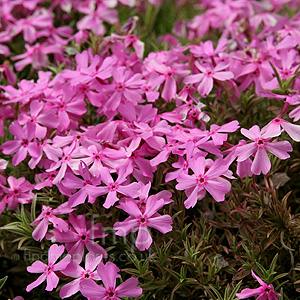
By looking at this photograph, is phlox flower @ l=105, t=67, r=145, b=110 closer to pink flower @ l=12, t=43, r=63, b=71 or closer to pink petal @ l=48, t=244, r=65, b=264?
pink petal @ l=48, t=244, r=65, b=264

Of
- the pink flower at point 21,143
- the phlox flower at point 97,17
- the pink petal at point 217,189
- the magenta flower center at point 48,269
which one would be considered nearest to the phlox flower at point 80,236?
the magenta flower center at point 48,269

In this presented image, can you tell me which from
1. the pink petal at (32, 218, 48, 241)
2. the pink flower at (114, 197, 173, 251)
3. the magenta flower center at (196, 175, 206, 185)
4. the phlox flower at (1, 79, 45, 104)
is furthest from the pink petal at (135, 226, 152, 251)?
the phlox flower at (1, 79, 45, 104)

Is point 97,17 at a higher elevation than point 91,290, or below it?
higher

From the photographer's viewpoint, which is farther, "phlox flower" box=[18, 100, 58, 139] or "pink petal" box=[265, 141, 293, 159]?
"phlox flower" box=[18, 100, 58, 139]

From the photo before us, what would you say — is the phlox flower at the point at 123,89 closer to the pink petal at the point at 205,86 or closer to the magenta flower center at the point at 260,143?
the pink petal at the point at 205,86

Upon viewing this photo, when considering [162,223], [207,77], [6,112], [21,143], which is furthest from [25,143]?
[207,77]

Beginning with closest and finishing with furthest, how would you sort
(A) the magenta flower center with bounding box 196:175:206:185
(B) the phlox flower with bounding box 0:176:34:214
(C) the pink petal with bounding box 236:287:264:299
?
(C) the pink petal with bounding box 236:287:264:299 < (A) the magenta flower center with bounding box 196:175:206:185 < (B) the phlox flower with bounding box 0:176:34:214

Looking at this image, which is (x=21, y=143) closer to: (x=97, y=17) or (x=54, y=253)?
(x=54, y=253)
